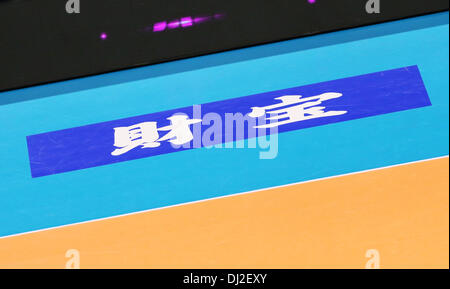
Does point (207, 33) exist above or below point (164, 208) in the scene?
above

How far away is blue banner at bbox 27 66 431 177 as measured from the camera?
23.3 feet

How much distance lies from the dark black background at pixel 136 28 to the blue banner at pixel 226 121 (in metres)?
0.59

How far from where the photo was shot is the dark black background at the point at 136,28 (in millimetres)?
7270

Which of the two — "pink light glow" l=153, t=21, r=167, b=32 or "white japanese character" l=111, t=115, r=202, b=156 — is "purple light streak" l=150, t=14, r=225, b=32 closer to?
"pink light glow" l=153, t=21, r=167, b=32

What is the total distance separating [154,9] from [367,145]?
231 centimetres

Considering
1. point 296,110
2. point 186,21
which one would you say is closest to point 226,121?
point 296,110

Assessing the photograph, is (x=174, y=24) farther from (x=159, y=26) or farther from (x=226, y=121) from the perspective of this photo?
(x=226, y=121)

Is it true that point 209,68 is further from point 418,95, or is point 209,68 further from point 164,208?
point 418,95

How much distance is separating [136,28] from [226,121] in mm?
1215

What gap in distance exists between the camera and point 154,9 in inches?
289

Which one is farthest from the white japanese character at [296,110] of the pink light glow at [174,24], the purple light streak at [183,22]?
the pink light glow at [174,24]

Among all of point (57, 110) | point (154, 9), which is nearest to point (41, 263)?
point (57, 110)

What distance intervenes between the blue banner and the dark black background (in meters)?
0.59
